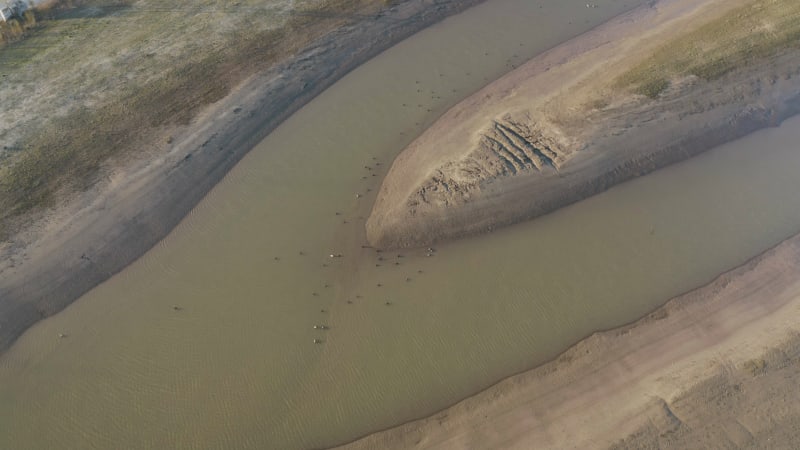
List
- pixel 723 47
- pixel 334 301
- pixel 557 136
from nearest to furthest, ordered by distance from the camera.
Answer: pixel 334 301, pixel 557 136, pixel 723 47

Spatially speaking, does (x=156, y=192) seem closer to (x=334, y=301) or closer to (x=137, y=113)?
(x=137, y=113)

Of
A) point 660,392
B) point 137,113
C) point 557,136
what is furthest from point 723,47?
point 137,113

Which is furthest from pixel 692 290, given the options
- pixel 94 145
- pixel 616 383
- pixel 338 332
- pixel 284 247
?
pixel 94 145

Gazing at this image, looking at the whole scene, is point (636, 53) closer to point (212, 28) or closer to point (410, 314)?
point (410, 314)

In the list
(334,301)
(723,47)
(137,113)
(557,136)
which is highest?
(137,113)

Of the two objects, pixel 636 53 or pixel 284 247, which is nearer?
pixel 284 247

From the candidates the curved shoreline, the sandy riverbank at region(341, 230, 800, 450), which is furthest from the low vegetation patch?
the sandy riverbank at region(341, 230, 800, 450)

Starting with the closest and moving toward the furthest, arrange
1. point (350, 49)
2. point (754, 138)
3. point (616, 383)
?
point (616, 383), point (754, 138), point (350, 49)

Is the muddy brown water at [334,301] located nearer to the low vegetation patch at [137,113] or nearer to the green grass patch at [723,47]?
the green grass patch at [723,47]
